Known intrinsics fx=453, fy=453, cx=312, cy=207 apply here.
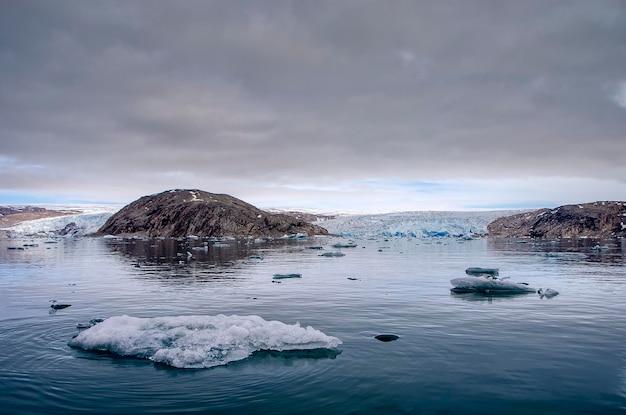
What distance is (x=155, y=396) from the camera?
7.54 meters

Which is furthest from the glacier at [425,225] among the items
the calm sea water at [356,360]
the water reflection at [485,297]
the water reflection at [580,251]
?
the water reflection at [485,297]

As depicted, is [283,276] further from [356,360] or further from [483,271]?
[356,360]

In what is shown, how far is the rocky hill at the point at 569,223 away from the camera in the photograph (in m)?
97.4

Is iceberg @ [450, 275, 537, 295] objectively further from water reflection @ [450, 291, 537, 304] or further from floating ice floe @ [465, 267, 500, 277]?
floating ice floe @ [465, 267, 500, 277]

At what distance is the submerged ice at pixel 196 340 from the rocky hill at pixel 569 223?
331 feet

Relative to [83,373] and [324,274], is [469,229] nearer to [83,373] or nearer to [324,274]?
[324,274]

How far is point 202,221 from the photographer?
4397 inches

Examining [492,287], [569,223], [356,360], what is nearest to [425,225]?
[569,223]

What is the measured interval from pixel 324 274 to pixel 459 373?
18343 millimetres

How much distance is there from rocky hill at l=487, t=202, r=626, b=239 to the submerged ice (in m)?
101

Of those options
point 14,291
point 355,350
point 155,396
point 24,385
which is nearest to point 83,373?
point 24,385

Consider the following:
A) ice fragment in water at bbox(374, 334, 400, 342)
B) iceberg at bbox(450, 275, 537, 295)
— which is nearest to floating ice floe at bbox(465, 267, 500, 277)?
iceberg at bbox(450, 275, 537, 295)

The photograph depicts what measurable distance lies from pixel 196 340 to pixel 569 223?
107268 mm

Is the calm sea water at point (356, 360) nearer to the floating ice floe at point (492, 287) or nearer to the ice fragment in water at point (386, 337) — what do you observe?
the ice fragment in water at point (386, 337)
